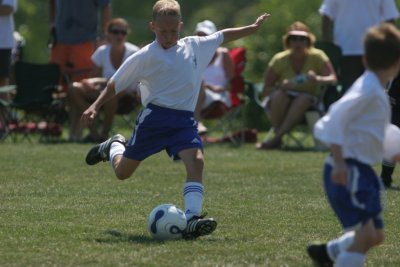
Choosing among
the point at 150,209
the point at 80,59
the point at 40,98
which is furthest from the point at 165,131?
the point at 80,59

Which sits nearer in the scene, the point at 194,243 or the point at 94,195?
the point at 194,243

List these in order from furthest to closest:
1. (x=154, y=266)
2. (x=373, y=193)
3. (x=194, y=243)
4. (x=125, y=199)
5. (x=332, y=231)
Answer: (x=125, y=199)
(x=332, y=231)
(x=194, y=243)
(x=154, y=266)
(x=373, y=193)

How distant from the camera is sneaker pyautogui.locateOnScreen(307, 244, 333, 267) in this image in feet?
18.7

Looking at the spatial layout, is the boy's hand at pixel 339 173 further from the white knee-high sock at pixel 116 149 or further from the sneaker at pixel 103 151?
the sneaker at pixel 103 151

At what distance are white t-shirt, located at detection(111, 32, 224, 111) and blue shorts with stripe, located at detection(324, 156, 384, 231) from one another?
210 cm

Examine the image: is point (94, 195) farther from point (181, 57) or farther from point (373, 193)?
point (373, 193)

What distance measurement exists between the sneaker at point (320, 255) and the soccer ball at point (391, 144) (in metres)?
0.56

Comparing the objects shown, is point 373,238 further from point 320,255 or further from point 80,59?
point 80,59

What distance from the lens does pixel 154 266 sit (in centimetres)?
606

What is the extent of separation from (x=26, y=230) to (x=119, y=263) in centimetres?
133

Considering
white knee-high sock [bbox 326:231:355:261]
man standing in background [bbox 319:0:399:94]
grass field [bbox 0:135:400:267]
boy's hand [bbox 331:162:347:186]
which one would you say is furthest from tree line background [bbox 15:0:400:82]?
boy's hand [bbox 331:162:347:186]

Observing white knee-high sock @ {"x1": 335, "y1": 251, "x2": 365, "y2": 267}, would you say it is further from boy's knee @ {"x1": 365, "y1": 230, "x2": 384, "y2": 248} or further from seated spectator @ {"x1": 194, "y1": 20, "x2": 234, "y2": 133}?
seated spectator @ {"x1": 194, "y1": 20, "x2": 234, "y2": 133}

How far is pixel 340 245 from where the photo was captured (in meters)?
5.57

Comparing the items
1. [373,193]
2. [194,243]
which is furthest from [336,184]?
[194,243]
